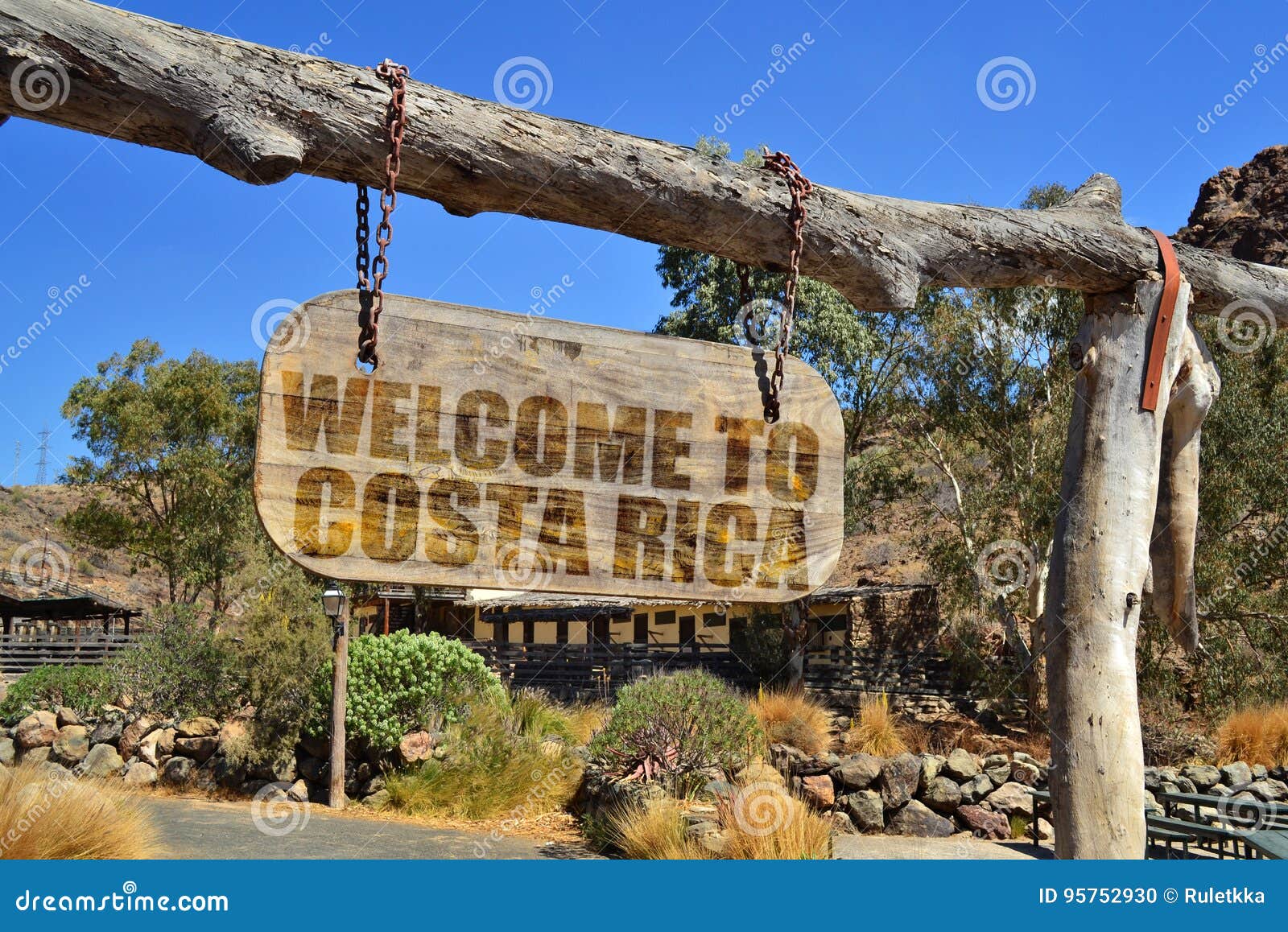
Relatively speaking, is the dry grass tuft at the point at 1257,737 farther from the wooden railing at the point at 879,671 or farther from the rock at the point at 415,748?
the rock at the point at 415,748

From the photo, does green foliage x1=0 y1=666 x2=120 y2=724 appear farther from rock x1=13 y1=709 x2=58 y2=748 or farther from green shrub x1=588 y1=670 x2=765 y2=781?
green shrub x1=588 y1=670 x2=765 y2=781

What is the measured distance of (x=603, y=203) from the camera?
2105mm

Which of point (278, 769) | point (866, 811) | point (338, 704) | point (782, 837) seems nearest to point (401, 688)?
point (338, 704)

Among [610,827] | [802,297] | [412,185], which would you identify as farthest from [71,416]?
[412,185]

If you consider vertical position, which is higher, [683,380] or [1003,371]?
[1003,371]

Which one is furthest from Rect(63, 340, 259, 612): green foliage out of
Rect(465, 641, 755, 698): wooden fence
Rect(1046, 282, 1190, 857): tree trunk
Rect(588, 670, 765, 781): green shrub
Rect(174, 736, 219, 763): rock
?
Rect(1046, 282, 1190, 857): tree trunk

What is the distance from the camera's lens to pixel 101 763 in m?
15.4

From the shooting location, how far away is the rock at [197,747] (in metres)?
15.5

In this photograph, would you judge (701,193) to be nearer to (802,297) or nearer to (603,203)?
(603,203)

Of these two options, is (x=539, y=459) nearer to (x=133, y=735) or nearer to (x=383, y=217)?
(x=383, y=217)

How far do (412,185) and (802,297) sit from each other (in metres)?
18.7

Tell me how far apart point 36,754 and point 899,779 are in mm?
13023

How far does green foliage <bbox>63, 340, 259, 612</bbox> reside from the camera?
27109 mm

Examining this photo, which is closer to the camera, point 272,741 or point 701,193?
point 701,193
